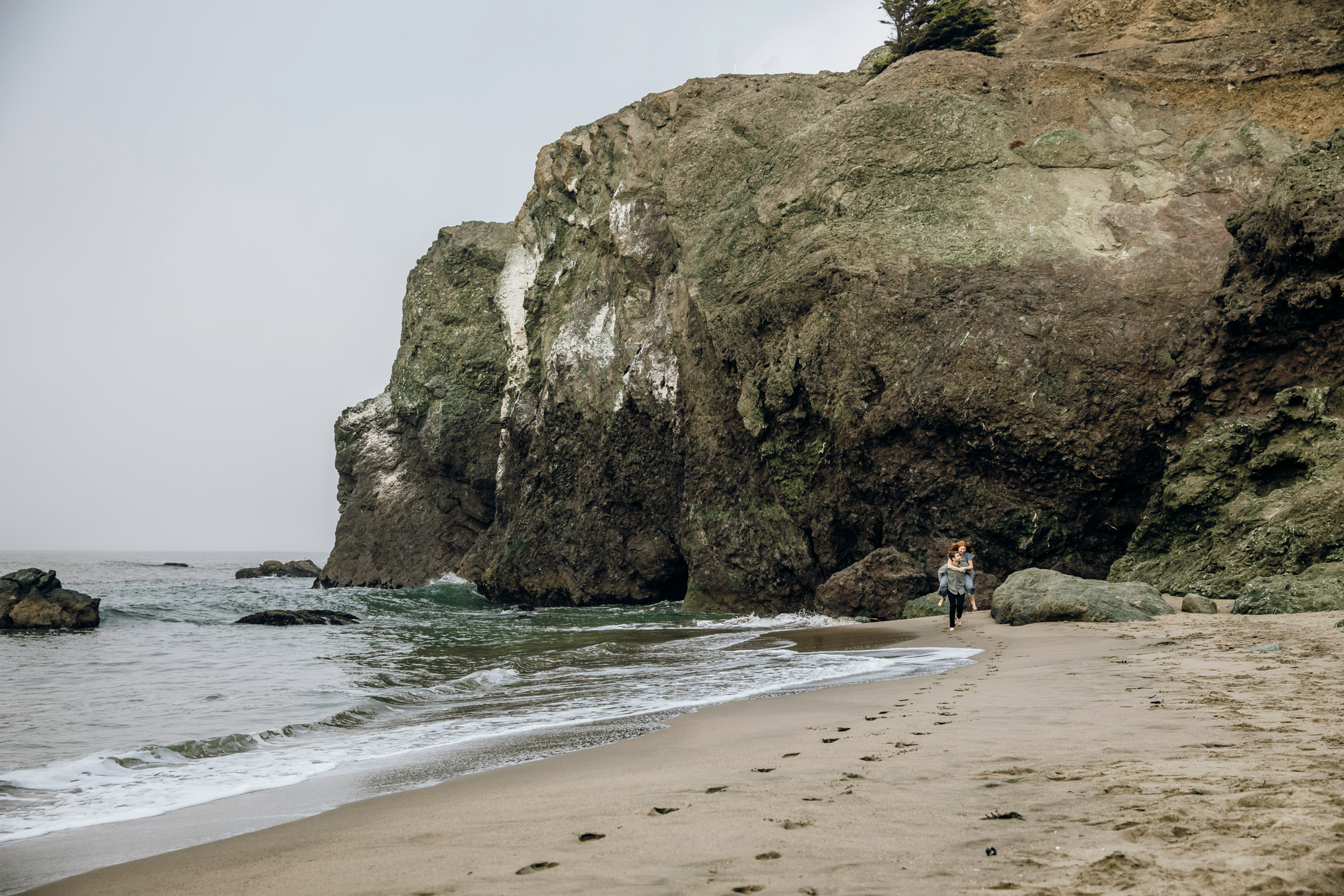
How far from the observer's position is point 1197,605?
34.6 ft

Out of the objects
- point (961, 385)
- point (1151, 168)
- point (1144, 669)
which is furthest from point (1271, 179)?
point (1144, 669)

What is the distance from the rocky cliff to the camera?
16.8 m

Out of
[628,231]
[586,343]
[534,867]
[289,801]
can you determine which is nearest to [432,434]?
[586,343]

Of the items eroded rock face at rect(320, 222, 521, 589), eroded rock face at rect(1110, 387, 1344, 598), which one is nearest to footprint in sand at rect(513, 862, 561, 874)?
eroded rock face at rect(1110, 387, 1344, 598)

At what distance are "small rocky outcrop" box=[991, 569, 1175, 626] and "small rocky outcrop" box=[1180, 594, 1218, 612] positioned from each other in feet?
0.62

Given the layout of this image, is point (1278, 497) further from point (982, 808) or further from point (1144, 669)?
point (982, 808)

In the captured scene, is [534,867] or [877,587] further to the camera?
[877,587]

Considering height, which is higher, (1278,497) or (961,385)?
(961,385)

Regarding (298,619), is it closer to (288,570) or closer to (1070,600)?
(1070,600)

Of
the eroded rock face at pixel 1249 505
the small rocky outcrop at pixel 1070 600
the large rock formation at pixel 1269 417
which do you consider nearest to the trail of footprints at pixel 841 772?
the small rocky outcrop at pixel 1070 600

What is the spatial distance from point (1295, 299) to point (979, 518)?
256 inches

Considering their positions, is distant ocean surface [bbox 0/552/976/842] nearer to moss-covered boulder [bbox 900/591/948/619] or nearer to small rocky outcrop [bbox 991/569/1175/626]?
moss-covered boulder [bbox 900/591/948/619]

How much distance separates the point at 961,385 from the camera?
17.4 meters

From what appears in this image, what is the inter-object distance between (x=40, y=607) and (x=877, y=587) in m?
18.3
